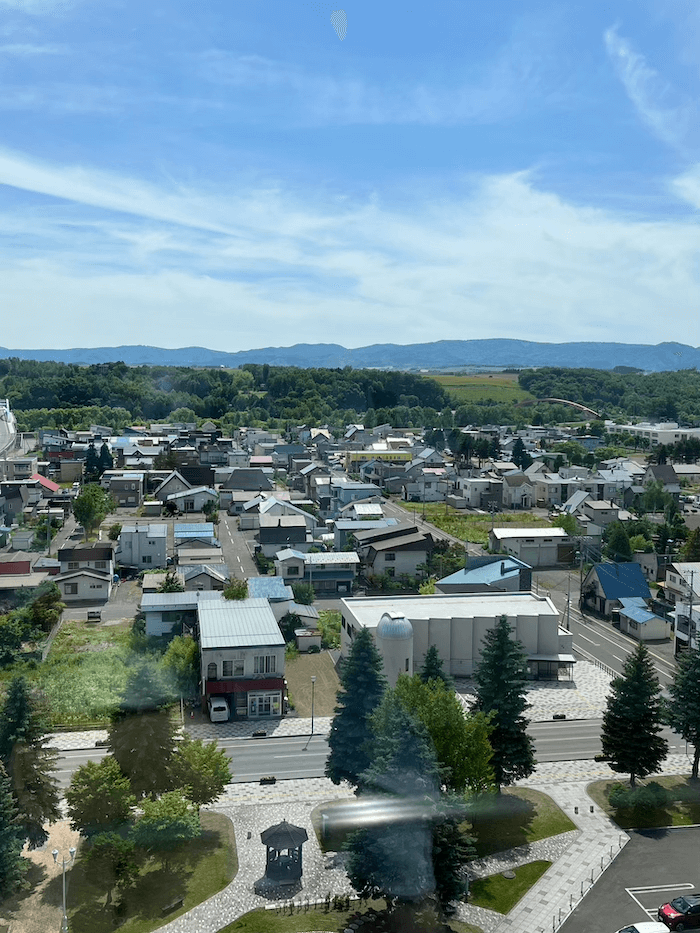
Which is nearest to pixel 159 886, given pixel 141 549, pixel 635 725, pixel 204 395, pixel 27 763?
pixel 27 763

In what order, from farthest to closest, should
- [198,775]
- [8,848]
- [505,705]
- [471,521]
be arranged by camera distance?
[471,521] < [505,705] < [198,775] < [8,848]

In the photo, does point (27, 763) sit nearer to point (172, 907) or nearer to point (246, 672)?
point (172, 907)

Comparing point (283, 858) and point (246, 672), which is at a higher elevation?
point (246, 672)

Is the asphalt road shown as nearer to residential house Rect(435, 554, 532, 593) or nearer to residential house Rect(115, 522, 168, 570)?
residential house Rect(435, 554, 532, 593)

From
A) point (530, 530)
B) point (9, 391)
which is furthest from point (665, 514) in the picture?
point (9, 391)

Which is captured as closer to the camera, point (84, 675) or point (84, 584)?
point (84, 675)

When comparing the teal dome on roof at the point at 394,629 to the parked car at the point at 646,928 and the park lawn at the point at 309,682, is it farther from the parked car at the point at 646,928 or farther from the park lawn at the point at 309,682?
the parked car at the point at 646,928

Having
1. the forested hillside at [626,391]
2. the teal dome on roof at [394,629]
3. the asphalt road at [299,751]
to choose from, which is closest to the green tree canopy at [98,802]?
the asphalt road at [299,751]
